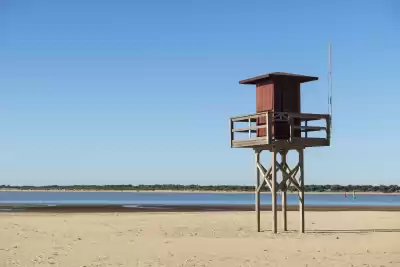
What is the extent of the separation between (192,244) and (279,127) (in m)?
7.18

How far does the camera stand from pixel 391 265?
57.4ft

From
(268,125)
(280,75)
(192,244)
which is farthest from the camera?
(280,75)

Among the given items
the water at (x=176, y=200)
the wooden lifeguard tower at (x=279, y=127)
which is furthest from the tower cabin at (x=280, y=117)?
the water at (x=176, y=200)

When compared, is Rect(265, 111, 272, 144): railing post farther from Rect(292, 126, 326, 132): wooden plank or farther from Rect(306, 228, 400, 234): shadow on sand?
Rect(306, 228, 400, 234): shadow on sand

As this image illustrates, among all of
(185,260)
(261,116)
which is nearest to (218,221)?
(261,116)

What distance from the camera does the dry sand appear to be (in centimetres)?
1822

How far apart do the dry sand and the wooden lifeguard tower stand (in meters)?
2.56

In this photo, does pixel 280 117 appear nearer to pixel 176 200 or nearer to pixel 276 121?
pixel 276 121

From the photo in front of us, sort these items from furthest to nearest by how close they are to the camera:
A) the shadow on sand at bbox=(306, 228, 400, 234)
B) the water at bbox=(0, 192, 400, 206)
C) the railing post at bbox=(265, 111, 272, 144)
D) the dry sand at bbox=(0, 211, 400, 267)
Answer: the water at bbox=(0, 192, 400, 206)
the shadow on sand at bbox=(306, 228, 400, 234)
the railing post at bbox=(265, 111, 272, 144)
the dry sand at bbox=(0, 211, 400, 267)

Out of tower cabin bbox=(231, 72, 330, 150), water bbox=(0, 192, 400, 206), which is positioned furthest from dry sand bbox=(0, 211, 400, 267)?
water bbox=(0, 192, 400, 206)

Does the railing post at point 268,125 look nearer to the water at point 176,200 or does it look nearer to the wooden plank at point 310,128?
the wooden plank at point 310,128

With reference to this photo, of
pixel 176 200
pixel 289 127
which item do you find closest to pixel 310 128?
pixel 289 127

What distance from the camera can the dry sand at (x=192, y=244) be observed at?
1822 cm

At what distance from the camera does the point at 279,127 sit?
1035 inches
